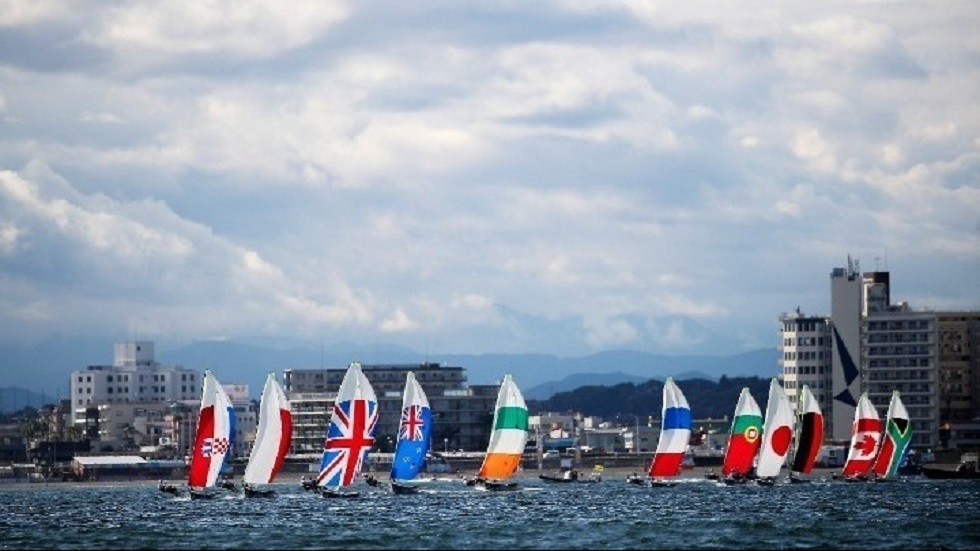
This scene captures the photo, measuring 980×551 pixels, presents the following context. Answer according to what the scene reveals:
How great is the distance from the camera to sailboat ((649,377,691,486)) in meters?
170

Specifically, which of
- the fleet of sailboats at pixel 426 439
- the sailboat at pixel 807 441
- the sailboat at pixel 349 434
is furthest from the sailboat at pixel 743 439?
the sailboat at pixel 349 434

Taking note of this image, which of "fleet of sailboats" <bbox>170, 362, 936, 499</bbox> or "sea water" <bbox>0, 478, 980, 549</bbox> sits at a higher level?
"fleet of sailboats" <bbox>170, 362, 936, 499</bbox>

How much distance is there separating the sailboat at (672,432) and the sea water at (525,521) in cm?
240

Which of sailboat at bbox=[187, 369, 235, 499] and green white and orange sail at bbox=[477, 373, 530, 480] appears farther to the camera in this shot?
green white and orange sail at bbox=[477, 373, 530, 480]

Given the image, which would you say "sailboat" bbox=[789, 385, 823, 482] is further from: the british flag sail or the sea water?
the british flag sail

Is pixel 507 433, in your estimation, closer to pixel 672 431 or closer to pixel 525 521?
pixel 672 431

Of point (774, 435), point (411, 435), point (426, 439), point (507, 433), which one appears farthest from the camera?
point (774, 435)

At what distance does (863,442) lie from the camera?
630 feet

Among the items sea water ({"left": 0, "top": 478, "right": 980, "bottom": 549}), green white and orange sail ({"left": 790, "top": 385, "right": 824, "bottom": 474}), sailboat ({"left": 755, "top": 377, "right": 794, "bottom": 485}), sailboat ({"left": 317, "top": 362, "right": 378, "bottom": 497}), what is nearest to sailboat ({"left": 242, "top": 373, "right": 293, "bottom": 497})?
sea water ({"left": 0, "top": 478, "right": 980, "bottom": 549})

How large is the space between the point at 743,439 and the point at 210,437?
1866 inches

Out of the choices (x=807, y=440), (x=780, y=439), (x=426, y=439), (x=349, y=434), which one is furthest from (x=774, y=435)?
(x=349, y=434)

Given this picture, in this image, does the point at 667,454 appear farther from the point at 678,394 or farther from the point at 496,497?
the point at 496,497

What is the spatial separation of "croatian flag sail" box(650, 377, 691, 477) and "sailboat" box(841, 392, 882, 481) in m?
23.9

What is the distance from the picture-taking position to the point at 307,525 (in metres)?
118
